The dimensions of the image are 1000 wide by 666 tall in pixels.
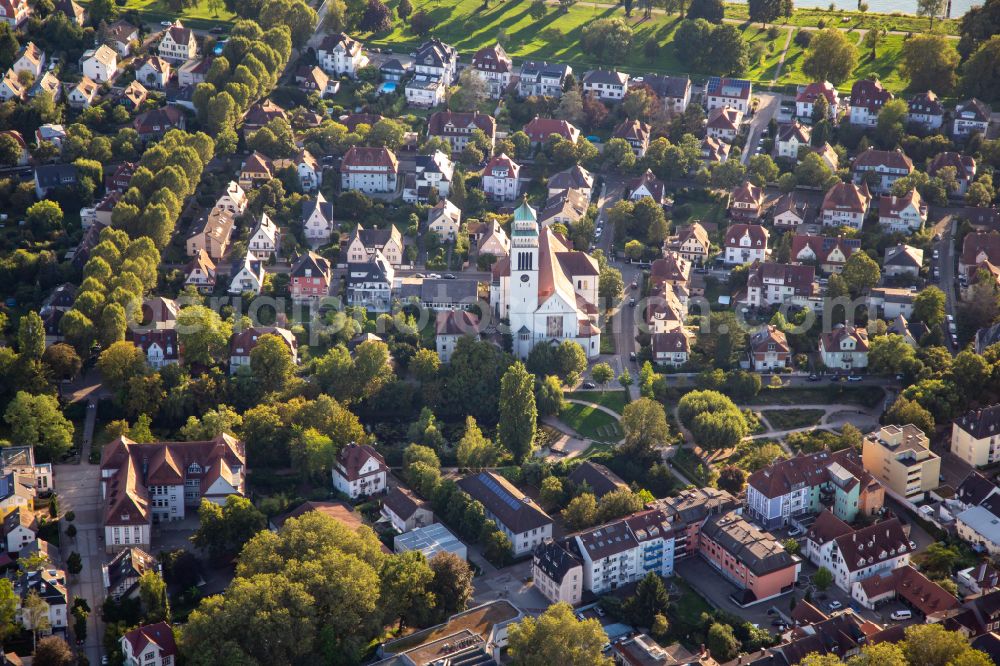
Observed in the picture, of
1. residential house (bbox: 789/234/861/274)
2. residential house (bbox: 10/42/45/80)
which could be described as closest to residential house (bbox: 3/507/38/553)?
residential house (bbox: 789/234/861/274)

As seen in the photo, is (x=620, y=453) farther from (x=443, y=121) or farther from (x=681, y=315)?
(x=443, y=121)

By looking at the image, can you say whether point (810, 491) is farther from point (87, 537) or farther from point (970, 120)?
point (970, 120)

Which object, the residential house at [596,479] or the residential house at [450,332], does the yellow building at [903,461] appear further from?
the residential house at [450,332]

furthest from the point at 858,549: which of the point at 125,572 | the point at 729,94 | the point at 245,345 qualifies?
the point at 729,94

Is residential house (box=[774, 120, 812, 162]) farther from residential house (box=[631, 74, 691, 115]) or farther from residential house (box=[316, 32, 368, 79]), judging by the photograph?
residential house (box=[316, 32, 368, 79])

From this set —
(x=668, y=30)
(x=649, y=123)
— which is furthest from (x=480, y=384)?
(x=668, y=30)

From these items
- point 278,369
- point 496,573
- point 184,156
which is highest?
point 184,156

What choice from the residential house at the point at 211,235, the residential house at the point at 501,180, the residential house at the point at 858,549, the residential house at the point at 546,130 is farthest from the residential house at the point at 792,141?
the residential house at the point at 858,549
